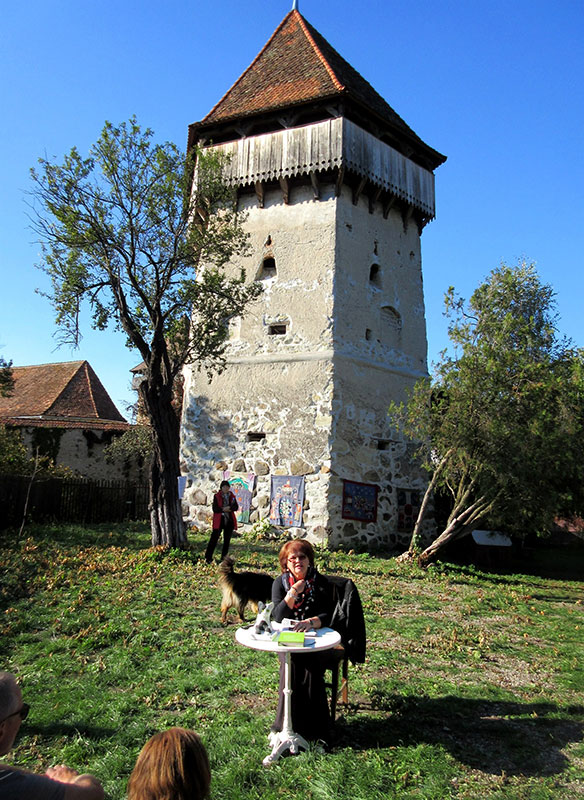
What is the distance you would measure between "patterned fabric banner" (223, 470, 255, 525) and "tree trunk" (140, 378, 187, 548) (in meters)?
2.80

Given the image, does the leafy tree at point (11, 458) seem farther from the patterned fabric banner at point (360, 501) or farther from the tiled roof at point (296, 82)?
the tiled roof at point (296, 82)

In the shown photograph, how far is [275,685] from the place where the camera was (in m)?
5.00

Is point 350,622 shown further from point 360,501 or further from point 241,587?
point 360,501

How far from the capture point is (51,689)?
201 inches

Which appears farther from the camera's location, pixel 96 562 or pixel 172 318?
A: pixel 172 318

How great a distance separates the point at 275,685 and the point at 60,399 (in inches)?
906

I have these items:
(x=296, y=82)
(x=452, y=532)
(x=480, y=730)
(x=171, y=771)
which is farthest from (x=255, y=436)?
(x=171, y=771)

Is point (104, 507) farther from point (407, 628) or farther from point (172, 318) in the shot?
point (407, 628)

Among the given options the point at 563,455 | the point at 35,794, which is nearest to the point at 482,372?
the point at 563,455

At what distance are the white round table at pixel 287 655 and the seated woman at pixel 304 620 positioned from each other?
10cm

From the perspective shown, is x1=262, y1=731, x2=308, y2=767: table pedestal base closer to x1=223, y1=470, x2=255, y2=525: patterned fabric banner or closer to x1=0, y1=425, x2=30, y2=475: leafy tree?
x1=223, y1=470, x2=255, y2=525: patterned fabric banner

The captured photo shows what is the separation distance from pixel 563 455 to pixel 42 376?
24557 millimetres

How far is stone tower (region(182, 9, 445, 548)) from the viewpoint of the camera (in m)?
13.9

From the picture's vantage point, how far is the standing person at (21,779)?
202 cm
